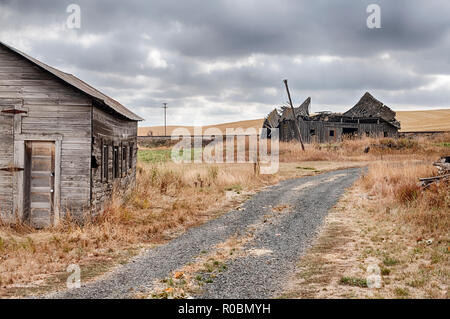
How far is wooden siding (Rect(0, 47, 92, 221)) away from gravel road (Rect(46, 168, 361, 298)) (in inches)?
136

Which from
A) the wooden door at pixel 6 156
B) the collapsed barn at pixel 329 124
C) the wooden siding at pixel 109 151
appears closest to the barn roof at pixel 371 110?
the collapsed barn at pixel 329 124

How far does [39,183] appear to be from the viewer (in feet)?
38.1

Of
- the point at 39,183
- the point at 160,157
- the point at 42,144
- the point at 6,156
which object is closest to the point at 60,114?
the point at 42,144

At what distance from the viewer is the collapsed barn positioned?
41.3m

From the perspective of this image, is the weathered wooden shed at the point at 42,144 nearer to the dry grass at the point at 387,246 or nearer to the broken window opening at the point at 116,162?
the broken window opening at the point at 116,162

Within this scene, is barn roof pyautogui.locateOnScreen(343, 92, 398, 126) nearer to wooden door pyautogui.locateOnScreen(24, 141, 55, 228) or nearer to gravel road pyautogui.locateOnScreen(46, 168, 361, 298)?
gravel road pyautogui.locateOnScreen(46, 168, 361, 298)

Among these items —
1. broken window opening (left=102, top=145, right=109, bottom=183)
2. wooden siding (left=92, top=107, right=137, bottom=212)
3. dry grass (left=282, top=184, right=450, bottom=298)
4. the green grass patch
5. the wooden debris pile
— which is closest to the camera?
dry grass (left=282, top=184, right=450, bottom=298)

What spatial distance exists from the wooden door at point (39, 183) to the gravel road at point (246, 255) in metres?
4.01

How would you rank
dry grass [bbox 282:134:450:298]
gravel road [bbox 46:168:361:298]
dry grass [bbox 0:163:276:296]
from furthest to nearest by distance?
dry grass [bbox 0:163:276:296]
gravel road [bbox 46:168:361:298]
dry grass [bbox 282:134:450:298]

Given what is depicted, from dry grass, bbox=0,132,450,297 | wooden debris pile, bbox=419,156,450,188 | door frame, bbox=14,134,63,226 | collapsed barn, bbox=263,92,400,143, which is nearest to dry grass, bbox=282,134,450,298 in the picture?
dry grass, bbox=0,132,450,297

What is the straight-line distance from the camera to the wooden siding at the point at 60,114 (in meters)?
11.4

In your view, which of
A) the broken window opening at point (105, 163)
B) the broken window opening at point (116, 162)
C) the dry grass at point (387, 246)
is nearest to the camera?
the dry grass at point (387, 246)

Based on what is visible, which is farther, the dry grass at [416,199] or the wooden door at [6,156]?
the wooden door at [6,156]
